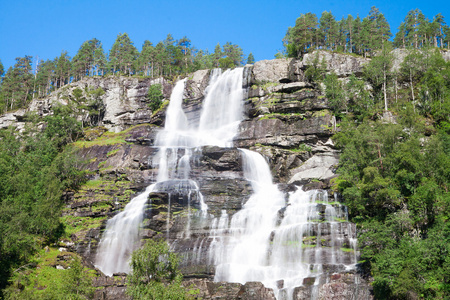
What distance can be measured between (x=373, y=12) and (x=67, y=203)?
69.1m

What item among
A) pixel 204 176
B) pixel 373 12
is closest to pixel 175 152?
pixel 204 176

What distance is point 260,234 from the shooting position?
3475 centimetres

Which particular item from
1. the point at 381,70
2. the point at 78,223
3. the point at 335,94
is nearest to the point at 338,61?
the point at 381,70

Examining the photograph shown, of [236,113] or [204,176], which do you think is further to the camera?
[236,113]

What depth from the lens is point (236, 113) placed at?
199ft

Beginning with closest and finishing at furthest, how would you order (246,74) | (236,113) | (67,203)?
1. (67,203)
2. (236,113)
3. (246,74)

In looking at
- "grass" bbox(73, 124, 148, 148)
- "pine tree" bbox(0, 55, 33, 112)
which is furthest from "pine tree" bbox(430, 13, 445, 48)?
"pine tree" bbox(0, 55, 33, 112)

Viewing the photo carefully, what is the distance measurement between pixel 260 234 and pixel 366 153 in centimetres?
1320

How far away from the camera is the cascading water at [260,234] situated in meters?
30.2

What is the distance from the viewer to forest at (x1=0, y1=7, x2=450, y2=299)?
1024 inches

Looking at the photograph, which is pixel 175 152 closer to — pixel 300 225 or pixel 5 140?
pixel 300 225

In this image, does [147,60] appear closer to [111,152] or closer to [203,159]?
[111,152]

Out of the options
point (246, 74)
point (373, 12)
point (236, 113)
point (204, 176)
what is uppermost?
point (373, 12)

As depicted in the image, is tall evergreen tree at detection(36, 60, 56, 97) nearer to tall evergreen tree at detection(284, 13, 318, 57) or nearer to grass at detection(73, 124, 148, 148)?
grass at detection(73, 124, 148, 148)
